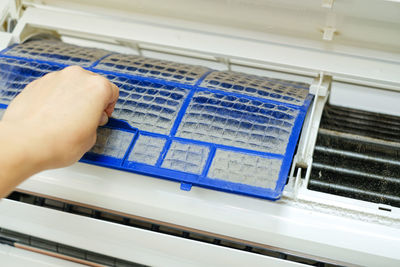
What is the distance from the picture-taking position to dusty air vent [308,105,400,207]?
1191mm

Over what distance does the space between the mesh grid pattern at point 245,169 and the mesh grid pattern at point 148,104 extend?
18 cm

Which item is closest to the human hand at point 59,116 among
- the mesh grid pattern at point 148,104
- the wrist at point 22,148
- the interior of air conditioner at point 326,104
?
the wrist at point 22,148

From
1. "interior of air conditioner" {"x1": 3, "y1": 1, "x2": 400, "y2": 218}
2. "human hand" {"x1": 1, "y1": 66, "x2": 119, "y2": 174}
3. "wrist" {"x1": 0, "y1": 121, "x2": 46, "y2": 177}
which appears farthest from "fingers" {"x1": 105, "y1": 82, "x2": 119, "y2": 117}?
"interior of air conditioner" {"x1": 3, "y1": 1, "x2": 400, "y2": 218}

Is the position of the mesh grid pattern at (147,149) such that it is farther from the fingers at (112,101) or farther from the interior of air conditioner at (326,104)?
the interior of air conditioner at (326,104)

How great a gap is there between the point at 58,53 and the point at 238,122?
0.69 metres

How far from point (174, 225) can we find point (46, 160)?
16.7 inches

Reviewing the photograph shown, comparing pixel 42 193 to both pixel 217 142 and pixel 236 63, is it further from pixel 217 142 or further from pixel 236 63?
pixel 236 63

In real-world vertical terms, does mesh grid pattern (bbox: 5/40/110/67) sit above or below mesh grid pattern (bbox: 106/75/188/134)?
above

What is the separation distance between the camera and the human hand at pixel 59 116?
37.8 inches

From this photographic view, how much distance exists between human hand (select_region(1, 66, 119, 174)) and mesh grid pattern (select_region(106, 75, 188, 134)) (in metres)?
0.10

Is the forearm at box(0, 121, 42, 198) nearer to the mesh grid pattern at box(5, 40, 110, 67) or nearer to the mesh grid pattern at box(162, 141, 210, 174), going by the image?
the mesh grid pattern at box(162, 141, 210, 174)

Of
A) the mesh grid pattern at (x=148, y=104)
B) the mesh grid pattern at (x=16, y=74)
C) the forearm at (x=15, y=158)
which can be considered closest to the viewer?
the forearm at (x=15, y=158)

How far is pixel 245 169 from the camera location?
3.69 feet

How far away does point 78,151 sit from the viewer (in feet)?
3.44
